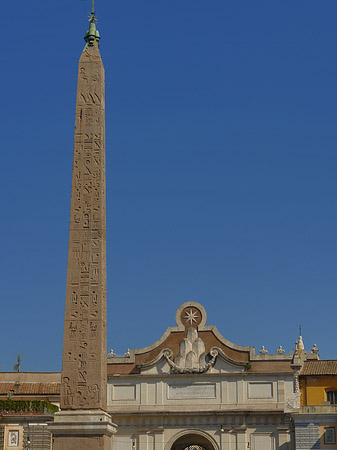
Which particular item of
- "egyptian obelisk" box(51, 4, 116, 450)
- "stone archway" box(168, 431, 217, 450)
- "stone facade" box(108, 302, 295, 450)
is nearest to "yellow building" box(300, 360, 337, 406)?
"stone facade" box(108, 302, 295, 450)

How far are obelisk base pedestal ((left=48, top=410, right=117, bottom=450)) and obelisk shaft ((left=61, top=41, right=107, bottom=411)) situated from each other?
21cm

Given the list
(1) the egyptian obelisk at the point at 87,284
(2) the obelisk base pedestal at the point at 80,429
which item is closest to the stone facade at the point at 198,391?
(1) the egyptian obelisk at the point at 87,284

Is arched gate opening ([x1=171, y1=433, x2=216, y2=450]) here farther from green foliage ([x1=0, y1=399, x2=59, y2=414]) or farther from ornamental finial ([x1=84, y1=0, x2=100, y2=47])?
ornamental finial ([x1=84, y1=0, x2=100, y2=47])

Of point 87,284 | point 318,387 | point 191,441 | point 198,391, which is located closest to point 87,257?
point 87,284

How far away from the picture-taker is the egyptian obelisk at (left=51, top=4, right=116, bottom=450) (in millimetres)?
17375

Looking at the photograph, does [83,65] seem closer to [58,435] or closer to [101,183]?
[101,183]

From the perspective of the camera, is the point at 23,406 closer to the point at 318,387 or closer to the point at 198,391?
the point at 198,391

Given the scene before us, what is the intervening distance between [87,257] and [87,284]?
1.76ft

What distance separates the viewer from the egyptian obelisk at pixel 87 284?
17375 mm

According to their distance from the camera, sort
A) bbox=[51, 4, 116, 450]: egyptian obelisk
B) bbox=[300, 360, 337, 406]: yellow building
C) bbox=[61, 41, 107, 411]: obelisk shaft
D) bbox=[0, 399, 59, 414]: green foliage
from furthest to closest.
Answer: bbox=[300, 360, 337, 406]: yellow building < bbox=[0, 399, 59, 414]: green foliage < bbox=[61, 41, 107, 411]: obelisk shaft < bbox=[51, 4, 116, 450]: egyptian obelisk

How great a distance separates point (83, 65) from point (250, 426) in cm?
2583

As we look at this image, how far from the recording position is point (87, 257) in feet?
59.6

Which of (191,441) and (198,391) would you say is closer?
(198,391)

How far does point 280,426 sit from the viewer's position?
4100 centimetres
